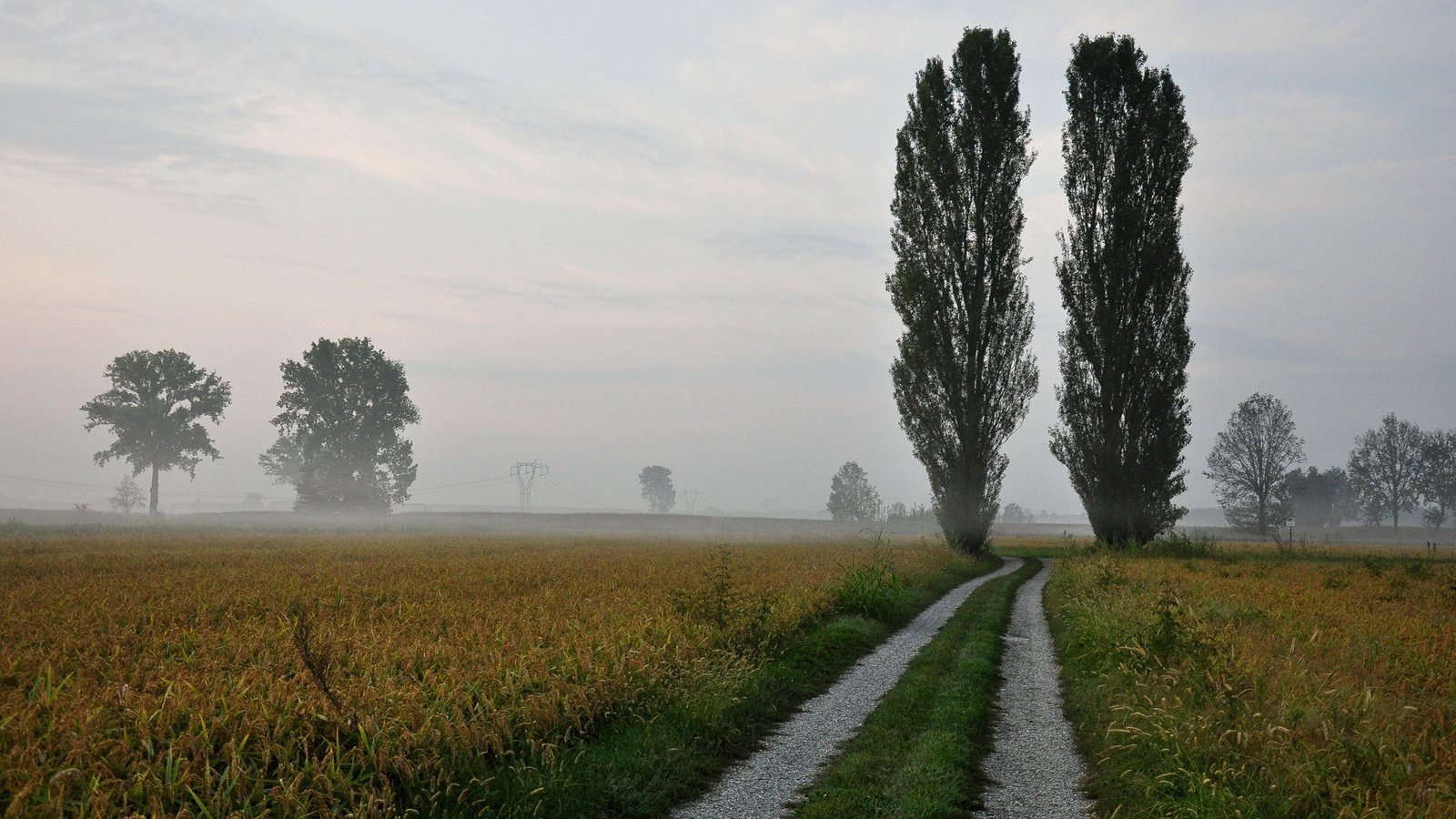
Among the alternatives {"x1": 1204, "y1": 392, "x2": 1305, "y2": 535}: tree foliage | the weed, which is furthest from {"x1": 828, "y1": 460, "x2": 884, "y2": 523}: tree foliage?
the weed

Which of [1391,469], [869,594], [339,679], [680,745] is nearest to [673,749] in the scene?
[680,745]

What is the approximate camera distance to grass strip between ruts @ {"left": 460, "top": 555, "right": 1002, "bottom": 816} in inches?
287

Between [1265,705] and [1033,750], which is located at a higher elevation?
[1265,705]

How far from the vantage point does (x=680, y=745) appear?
28.3 ft

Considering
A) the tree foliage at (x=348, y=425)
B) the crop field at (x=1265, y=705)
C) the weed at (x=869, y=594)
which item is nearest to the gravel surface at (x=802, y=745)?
the crop field at (x=1265, y=705)

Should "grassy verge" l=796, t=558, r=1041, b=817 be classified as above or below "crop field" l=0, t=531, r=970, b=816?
below

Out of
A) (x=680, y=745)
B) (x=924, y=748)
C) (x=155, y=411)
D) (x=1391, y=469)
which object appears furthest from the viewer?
(x=1391, y=469)

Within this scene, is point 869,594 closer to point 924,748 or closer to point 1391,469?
point 924,748

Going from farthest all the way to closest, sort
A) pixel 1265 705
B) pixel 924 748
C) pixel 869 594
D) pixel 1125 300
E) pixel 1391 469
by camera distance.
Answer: pixel 1391 469 → pixel 1125 300 → pixel 869 594 → pixel 924 748 → pixel 1265 705

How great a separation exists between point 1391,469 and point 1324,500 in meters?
23.1

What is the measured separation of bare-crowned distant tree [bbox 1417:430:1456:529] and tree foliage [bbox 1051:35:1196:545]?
96.4 meters

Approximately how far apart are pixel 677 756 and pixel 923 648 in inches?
313

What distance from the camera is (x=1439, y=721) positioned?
24.2 ft

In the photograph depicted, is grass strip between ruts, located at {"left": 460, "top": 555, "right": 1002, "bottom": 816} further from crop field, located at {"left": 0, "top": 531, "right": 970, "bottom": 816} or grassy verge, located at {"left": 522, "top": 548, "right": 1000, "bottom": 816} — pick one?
crop field, located at {"left": 0, "top": 531, "right": 970, "bottom": 816}
